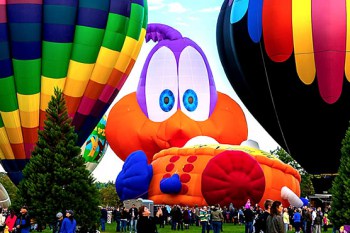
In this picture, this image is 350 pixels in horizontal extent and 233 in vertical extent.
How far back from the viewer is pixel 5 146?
925 inches

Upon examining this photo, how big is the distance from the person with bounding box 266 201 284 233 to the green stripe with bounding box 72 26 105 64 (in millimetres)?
14543

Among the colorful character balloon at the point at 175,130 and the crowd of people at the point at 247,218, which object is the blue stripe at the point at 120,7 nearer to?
the colorful character balloon at the point at 175,130

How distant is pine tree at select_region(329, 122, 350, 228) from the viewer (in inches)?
685

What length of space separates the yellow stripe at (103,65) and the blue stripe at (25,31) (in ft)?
6.70

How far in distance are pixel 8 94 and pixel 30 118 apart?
3.10 ft

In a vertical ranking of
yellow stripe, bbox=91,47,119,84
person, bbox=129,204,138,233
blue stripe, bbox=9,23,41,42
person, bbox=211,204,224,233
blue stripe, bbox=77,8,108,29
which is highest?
blue stripe, bbox=77,8,108,29

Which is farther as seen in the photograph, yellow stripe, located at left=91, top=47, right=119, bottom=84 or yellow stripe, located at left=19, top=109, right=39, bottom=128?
yellow stripe, located at left=91, top=47, right=119, bottom=84

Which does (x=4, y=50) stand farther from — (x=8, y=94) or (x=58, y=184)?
(x=58, y=184)

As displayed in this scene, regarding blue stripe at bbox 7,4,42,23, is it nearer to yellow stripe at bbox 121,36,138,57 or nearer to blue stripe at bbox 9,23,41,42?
blue stripe at bbox 9,23,41,42

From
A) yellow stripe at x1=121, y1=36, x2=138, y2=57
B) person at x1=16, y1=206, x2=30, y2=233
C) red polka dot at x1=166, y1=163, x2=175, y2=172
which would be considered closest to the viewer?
person at x1=16, y1=206, x2=30, y2=233

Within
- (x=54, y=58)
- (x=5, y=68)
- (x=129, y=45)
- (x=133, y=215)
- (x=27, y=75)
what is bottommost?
(x=133, y=215)

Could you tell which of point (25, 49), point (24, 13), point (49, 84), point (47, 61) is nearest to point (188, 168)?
point (49, 84)

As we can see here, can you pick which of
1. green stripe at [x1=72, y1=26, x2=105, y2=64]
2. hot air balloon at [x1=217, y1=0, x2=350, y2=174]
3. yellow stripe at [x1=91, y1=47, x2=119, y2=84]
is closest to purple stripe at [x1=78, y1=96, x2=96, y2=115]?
yellow stripe at [x1=91, y1=47, x2=119, y2=84]

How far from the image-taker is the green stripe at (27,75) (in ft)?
74.8
